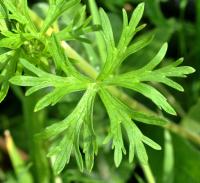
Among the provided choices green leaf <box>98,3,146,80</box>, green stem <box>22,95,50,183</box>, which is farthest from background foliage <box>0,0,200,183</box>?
green leaf <box>98,3,146,80</box>

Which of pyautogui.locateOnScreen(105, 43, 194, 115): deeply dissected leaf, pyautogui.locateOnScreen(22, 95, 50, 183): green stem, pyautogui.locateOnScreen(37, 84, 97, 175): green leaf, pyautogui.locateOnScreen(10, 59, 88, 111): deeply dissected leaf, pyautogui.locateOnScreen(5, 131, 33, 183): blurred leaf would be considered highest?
pyautogui.locateOnScreen(105, 43, 194, 115): deeply dissected leaf

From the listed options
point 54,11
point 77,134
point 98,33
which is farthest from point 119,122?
point 98,33

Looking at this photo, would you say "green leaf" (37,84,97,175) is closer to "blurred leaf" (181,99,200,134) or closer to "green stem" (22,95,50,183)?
"green stem" (22,95,50,183)

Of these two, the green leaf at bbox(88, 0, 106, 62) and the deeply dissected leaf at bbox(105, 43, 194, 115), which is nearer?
the deeply dissected leaf at bbox(105, 43, 194, 115)

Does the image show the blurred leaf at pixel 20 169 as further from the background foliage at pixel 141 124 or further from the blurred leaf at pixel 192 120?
the blurred leaf at pixel 192 120

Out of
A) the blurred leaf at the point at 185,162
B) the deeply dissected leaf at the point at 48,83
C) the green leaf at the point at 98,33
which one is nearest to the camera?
the deeply dissected leaf at the point at 48,83

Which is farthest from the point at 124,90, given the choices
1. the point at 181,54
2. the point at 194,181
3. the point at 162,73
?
the point at 162,73

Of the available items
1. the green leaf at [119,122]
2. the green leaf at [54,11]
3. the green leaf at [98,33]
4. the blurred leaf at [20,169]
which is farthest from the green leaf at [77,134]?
the blurred leaf at [20,169]

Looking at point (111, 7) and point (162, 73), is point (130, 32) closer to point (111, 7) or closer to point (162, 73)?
point (162, 73)
